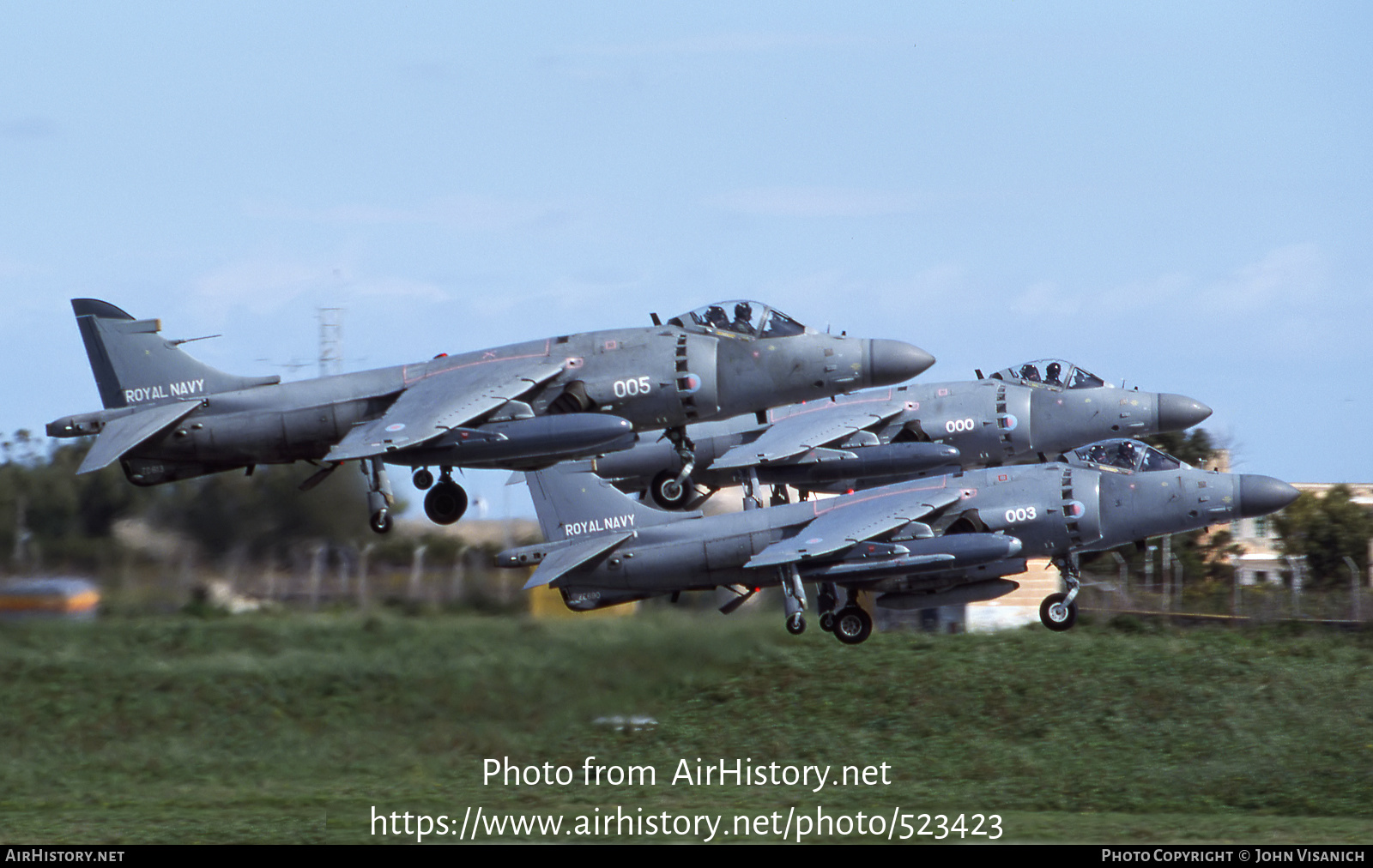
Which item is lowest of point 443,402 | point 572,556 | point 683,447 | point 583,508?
point 572,556

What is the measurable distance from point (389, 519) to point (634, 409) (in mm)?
4229

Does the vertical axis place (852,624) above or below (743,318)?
below

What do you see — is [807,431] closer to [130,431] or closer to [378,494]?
[378,494]

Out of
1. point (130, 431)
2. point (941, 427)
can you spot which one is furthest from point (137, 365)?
point (941, 427)

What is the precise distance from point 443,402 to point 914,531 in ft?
36.1

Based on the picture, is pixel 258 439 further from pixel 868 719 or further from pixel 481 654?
pixel 868 719

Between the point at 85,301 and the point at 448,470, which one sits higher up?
the point at 85,301

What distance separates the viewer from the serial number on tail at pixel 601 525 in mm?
34406

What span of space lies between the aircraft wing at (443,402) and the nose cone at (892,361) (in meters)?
5.27

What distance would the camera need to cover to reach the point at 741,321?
A: 91.5 feet

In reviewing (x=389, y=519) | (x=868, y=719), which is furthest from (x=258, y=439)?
(x=868, y=719)

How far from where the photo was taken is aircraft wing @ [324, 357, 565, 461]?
24.5 m

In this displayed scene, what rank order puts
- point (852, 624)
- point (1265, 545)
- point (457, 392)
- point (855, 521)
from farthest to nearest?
A: point (1265, 545) < point (852, 624) < point (855, 521) < point (457, 392)
